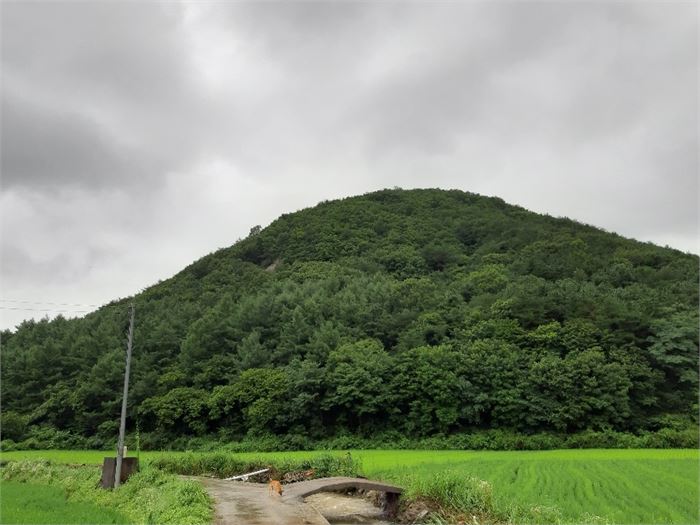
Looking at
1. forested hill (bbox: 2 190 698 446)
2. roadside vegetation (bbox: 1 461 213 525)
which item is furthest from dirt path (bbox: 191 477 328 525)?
forested hill (bbox: 2 190 698 446)

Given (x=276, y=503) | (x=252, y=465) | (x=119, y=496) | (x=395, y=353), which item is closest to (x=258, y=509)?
(x=276, y=503)

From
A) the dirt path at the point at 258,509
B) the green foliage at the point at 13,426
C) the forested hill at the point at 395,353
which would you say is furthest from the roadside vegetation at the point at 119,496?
the green foliage at the point at 13,426

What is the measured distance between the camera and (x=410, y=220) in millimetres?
83375

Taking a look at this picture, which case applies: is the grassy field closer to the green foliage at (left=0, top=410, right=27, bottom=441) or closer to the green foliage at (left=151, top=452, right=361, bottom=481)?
the green foliage at (left=151, top=452, right=361, bottom=481)

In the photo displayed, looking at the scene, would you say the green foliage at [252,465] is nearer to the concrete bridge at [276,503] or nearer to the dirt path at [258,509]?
the concrete bridge at [276,503]

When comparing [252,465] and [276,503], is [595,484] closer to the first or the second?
[276,503]

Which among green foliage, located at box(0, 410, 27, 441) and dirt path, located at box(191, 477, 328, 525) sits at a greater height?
green foliage, located at box(0, 410, 27, 441)

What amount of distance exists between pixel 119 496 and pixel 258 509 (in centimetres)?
582

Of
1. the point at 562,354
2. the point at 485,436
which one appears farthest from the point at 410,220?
the point at 485,436

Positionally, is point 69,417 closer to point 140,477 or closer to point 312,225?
point 140,477

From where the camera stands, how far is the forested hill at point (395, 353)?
3712cm

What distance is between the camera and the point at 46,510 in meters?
13.9

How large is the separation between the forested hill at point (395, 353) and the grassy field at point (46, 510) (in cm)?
2184

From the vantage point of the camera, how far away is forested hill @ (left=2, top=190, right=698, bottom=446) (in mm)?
37125
